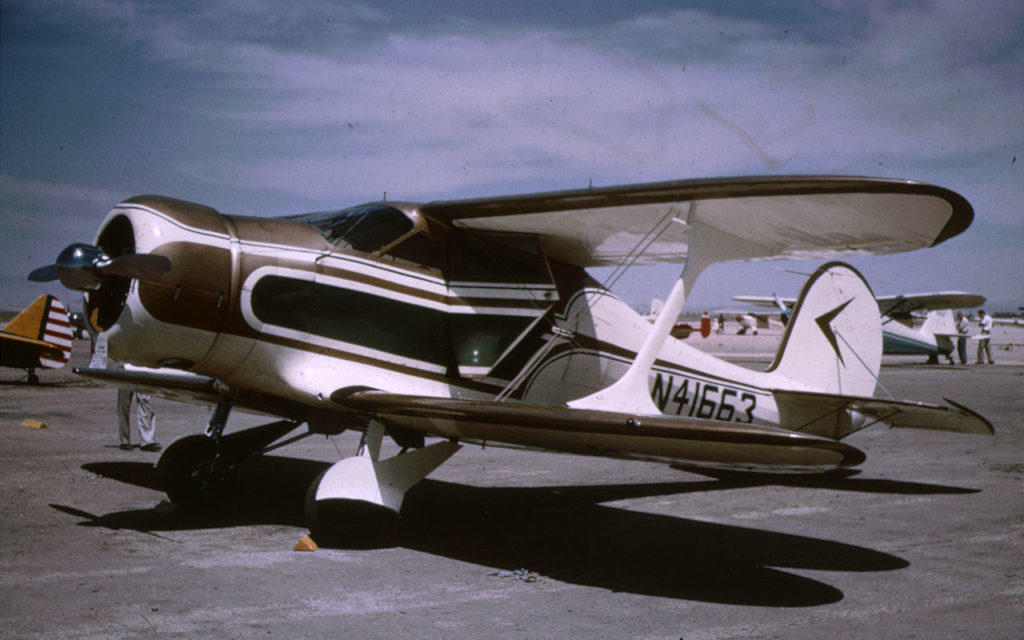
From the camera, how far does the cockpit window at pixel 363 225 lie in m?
6.17

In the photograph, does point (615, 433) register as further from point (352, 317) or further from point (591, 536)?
point (352, 317)

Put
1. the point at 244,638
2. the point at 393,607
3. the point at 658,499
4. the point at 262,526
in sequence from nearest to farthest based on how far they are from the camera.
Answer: the point at 244,638 → the point at 393,607 → the point at 262,526 → the point at 658,499

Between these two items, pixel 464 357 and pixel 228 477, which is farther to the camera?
pixel 228 477

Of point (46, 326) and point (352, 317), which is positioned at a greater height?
point (352, 317)

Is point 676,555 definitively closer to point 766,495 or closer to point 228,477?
point 766,495

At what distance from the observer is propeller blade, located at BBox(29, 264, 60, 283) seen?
19.7 ft

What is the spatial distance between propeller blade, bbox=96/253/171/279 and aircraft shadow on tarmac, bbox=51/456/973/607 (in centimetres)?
199

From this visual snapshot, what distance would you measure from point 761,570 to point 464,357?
103 inches

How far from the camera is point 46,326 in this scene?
1877 cm

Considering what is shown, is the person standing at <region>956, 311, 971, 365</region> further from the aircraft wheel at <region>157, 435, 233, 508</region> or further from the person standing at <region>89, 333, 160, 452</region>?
the aircraft wheel at <region>157, 435, 233, 508</region>

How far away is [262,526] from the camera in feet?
20.9

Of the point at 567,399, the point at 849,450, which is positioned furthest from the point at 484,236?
the point at 849,450

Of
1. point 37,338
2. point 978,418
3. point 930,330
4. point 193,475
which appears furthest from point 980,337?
point 193,475

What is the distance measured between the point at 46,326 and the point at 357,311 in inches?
623
